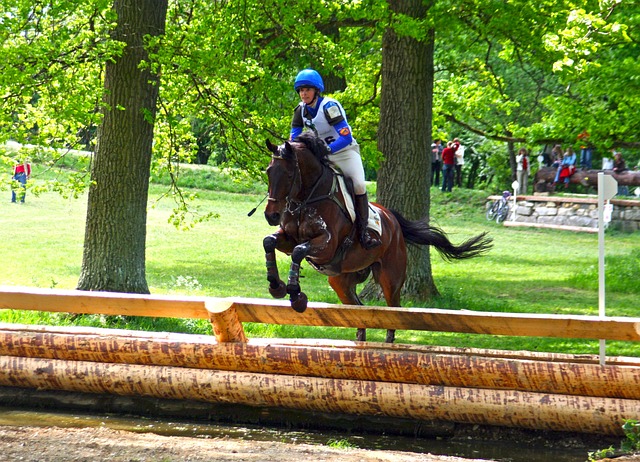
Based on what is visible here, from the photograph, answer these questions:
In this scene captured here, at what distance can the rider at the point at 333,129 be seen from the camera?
796 centimetres

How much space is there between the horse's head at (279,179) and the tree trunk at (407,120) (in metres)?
5.98

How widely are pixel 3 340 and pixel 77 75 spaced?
429 cm

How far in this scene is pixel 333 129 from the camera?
8.24 meters

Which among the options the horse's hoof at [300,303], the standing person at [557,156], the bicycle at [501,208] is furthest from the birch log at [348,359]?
the standing person at [557,156]

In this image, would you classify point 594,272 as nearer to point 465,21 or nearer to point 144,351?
point 465,21

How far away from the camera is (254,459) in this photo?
6172mm

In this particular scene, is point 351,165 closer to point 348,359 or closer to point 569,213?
point 348,359

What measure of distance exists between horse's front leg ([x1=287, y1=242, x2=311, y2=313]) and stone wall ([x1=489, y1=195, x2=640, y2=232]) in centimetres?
2105

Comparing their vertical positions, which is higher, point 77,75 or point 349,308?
point 77,75

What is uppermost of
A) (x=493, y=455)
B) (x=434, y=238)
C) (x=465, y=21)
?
(x=465, y=21)

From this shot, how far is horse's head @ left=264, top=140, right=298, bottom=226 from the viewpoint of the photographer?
301 inches

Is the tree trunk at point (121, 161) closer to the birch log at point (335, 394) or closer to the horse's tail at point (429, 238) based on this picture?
the birch log at point (335, 394)

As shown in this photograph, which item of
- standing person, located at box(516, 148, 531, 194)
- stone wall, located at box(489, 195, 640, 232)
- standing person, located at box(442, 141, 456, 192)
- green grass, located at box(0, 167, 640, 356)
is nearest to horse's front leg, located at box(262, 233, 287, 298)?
green grass, located at box(0, 167, 640, 356)

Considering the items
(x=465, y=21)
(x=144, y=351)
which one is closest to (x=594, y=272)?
(x=465, y=21)
